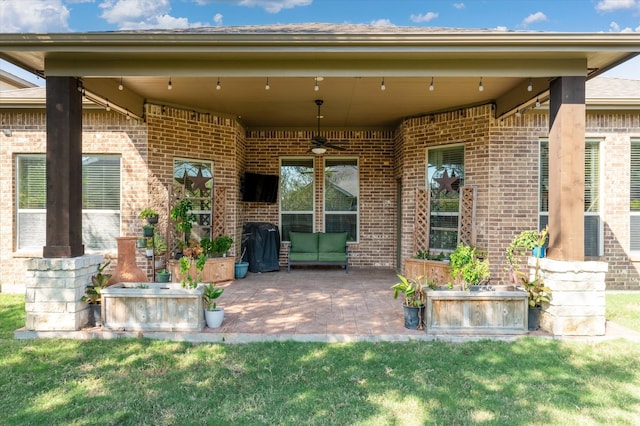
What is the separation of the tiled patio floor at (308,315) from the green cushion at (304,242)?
102 centimetres

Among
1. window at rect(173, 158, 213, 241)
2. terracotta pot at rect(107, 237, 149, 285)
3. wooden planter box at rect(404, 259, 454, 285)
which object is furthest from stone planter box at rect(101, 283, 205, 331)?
wooden planter box at rect(404, 259, 454, 285)

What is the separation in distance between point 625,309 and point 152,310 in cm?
582

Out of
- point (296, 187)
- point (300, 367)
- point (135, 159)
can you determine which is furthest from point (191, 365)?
point (296, 187)

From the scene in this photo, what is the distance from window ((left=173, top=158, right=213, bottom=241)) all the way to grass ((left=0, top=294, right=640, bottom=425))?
3.43 m

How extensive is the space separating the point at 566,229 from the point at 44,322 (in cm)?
543

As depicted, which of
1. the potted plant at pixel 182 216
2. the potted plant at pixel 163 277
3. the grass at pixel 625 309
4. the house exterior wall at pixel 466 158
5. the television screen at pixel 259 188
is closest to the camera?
the grass at pixel 625 309

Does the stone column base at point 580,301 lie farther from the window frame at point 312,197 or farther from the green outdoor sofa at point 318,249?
the window frame at point 312,197

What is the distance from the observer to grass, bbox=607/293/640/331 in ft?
14.7

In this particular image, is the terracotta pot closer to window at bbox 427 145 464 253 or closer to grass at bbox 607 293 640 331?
window at bbox 427 145 464 253

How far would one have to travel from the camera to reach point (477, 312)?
13.0 feet

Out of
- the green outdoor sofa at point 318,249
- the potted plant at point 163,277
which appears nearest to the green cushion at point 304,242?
the green outdoor sofa at point 318,249

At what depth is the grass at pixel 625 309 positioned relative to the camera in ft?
14.7

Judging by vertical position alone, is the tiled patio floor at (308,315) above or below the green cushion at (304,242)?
below

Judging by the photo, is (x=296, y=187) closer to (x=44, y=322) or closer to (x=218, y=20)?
(x=44, y=322)
